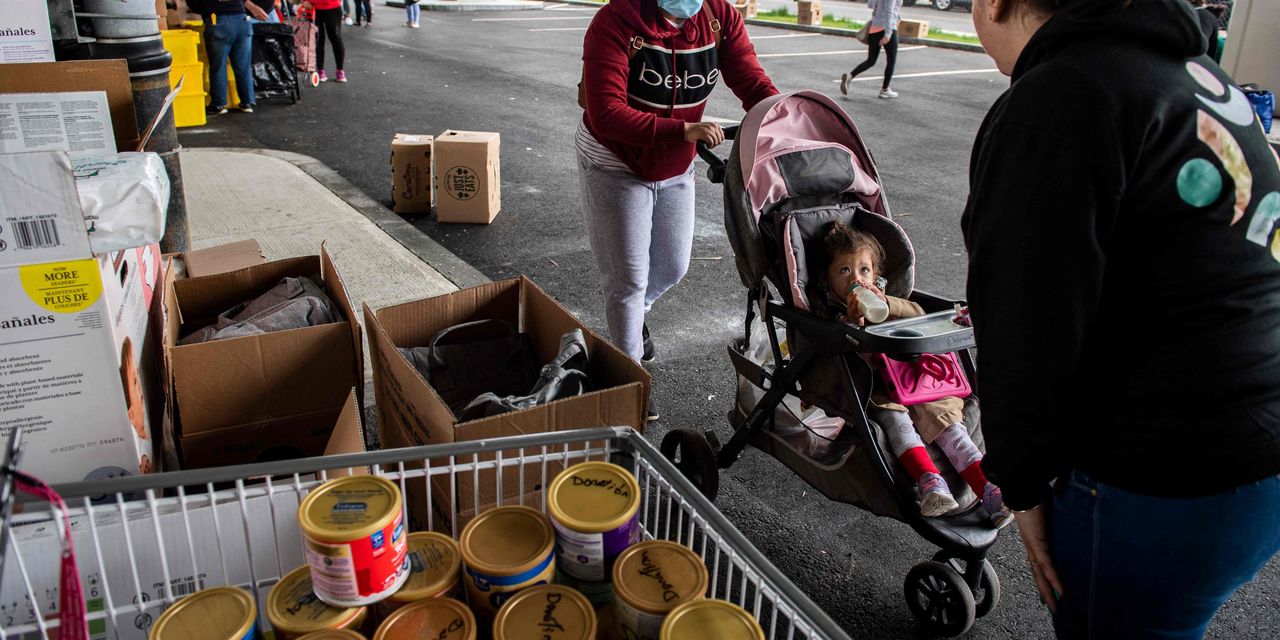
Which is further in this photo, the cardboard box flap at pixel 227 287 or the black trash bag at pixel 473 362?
the cardboard box flap at pixel 227 287

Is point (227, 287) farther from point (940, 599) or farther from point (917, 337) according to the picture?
point (940, 599)

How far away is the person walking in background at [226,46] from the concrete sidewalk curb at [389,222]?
1797mm

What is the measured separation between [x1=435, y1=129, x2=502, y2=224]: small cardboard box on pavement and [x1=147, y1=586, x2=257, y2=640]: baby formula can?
503cm

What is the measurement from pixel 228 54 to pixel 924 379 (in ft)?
29.9

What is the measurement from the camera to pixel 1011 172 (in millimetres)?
1438

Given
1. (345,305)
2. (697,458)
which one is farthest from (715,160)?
(345,305)

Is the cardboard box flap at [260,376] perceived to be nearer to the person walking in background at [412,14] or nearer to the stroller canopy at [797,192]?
the stroller canopy at [797,192]

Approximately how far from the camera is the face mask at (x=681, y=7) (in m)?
3.16

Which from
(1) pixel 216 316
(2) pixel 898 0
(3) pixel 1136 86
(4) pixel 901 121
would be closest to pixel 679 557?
(3) pixel 1136 86

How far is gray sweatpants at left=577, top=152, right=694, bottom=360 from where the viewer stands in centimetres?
344

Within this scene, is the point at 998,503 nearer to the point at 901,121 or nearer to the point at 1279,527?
the point at 1279,527

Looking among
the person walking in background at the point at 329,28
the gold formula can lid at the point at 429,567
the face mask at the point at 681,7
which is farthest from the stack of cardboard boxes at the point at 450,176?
the person walking in background at the point at 329,28

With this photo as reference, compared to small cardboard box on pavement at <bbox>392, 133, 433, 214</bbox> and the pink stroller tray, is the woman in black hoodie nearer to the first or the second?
the pink stroller tray

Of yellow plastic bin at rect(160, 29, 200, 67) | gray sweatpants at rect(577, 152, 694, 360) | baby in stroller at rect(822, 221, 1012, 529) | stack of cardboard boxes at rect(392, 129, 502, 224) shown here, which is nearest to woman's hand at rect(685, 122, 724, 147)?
gray sweatpants at rect(577, 152, 694, 360)
